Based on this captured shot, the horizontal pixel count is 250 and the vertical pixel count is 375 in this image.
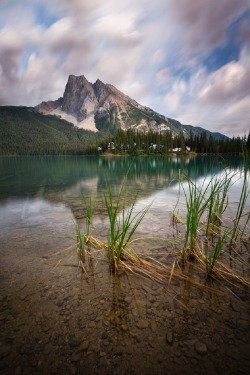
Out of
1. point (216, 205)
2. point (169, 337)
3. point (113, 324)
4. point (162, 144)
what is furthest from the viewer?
point (162, 144)

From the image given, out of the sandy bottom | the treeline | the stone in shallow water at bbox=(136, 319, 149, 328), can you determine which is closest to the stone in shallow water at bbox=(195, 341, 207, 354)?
the sandy bottom

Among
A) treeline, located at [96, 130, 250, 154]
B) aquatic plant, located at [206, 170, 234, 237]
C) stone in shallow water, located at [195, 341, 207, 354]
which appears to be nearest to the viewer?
stone in shallow water, located at [195, 341, 207, 354]

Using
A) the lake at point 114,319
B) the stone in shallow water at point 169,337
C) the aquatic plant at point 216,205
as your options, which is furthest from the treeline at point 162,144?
the stone in shallow water at point 169,337

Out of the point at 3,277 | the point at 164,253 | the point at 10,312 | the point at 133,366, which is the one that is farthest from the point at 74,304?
the point at 164,253

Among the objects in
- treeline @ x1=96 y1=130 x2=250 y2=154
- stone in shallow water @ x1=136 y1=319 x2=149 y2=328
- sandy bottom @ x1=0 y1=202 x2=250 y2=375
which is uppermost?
treeline @ x1=96 y1=130 x2=250 y2=154

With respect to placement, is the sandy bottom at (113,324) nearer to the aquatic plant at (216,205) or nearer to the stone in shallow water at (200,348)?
the stone in shallow water at (200,348)

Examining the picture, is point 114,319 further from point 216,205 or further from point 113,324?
point 216,205

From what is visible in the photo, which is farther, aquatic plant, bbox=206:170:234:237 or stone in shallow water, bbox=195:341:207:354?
aquatic plant, bbox=206:170:234:237

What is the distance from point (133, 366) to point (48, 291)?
261 cm

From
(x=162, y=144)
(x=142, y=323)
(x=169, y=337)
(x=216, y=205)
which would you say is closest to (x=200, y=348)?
(x=169, y=337)

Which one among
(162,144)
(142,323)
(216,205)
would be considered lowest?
(142,323)

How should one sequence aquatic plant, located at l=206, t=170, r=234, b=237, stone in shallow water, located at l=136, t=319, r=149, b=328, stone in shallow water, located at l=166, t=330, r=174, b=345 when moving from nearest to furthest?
stone in shallow water, located at l=166, t=330, r=174, b=345 → stone in shallow water, located at l=136, t=319, r=149, b=328 → aquatic plant, located at l=206, t=170, r=234, b=237

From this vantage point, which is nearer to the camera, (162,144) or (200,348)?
(200,348)

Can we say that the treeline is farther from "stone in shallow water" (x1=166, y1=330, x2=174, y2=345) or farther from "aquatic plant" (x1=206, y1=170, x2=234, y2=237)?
"stone in shallow water" (x1=166, y1=330, x2=174, y2=345)
